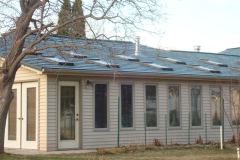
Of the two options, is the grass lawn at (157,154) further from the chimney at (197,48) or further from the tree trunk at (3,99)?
the chimney at (197,48)

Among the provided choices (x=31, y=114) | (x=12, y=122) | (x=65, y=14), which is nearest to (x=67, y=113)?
(x=31, y=114)

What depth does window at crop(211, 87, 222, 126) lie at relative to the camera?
16172 mm

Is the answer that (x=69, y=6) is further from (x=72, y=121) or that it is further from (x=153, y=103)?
(x=153, y=103)

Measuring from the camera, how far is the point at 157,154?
1138 centimetres

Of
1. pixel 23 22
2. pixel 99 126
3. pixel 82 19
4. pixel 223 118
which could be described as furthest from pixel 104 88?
pixel 223 118

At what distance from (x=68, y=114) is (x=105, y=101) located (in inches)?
58.9

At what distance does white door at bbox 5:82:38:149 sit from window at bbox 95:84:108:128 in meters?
2.16

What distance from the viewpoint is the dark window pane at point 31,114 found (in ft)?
42.6

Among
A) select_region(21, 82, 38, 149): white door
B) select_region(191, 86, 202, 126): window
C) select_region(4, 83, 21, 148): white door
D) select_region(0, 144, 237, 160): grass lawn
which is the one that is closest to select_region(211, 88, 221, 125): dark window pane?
select_region(191, 86, 202, 126): window

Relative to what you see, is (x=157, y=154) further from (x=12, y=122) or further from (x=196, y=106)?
(x=12, y=122)

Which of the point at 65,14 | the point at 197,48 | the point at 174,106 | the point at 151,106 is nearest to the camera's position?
the point at 65,14

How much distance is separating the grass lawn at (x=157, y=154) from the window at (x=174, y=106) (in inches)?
80.7

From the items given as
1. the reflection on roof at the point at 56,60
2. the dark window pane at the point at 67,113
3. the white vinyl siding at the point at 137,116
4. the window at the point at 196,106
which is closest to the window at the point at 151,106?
the white vinyl siding at the point at 137,116

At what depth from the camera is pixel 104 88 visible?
13.7 meters
